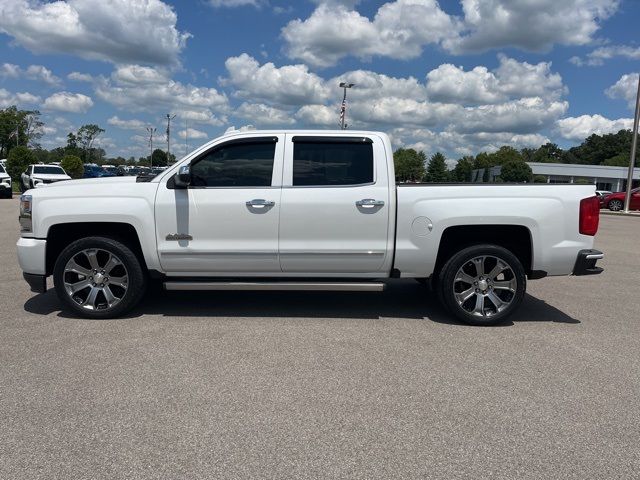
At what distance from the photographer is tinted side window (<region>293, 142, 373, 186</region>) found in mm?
5582

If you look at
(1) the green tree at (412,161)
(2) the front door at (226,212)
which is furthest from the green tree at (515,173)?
(2) the front door at (226,212)

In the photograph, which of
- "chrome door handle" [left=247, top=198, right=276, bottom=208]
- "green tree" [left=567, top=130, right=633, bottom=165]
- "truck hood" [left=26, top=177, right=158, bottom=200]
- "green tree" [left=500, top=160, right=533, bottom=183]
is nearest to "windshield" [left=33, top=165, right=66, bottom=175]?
"truck hood" [left=26, top=177, right=158, bottom=200]

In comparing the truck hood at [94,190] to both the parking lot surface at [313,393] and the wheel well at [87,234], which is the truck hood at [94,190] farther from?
the parking lot surface at [313,393]

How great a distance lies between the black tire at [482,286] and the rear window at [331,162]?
1.27 meters

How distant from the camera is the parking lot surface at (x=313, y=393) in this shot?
3.01 meters

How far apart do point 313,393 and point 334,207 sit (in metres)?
2.14

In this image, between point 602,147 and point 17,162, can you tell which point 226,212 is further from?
point 602,147

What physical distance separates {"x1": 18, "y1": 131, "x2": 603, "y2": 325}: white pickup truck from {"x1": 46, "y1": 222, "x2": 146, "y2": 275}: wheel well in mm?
22

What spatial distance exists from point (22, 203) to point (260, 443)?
4.01 metres

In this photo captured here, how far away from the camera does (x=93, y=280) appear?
561 cm

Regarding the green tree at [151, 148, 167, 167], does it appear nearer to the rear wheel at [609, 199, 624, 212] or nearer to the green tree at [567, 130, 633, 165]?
the rear wheel at [609, 199, 624, 212]

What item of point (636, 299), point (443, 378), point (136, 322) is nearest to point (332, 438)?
point (443, 378)

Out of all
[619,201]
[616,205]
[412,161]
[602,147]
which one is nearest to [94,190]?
[616,205]

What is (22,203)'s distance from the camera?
5.64m
